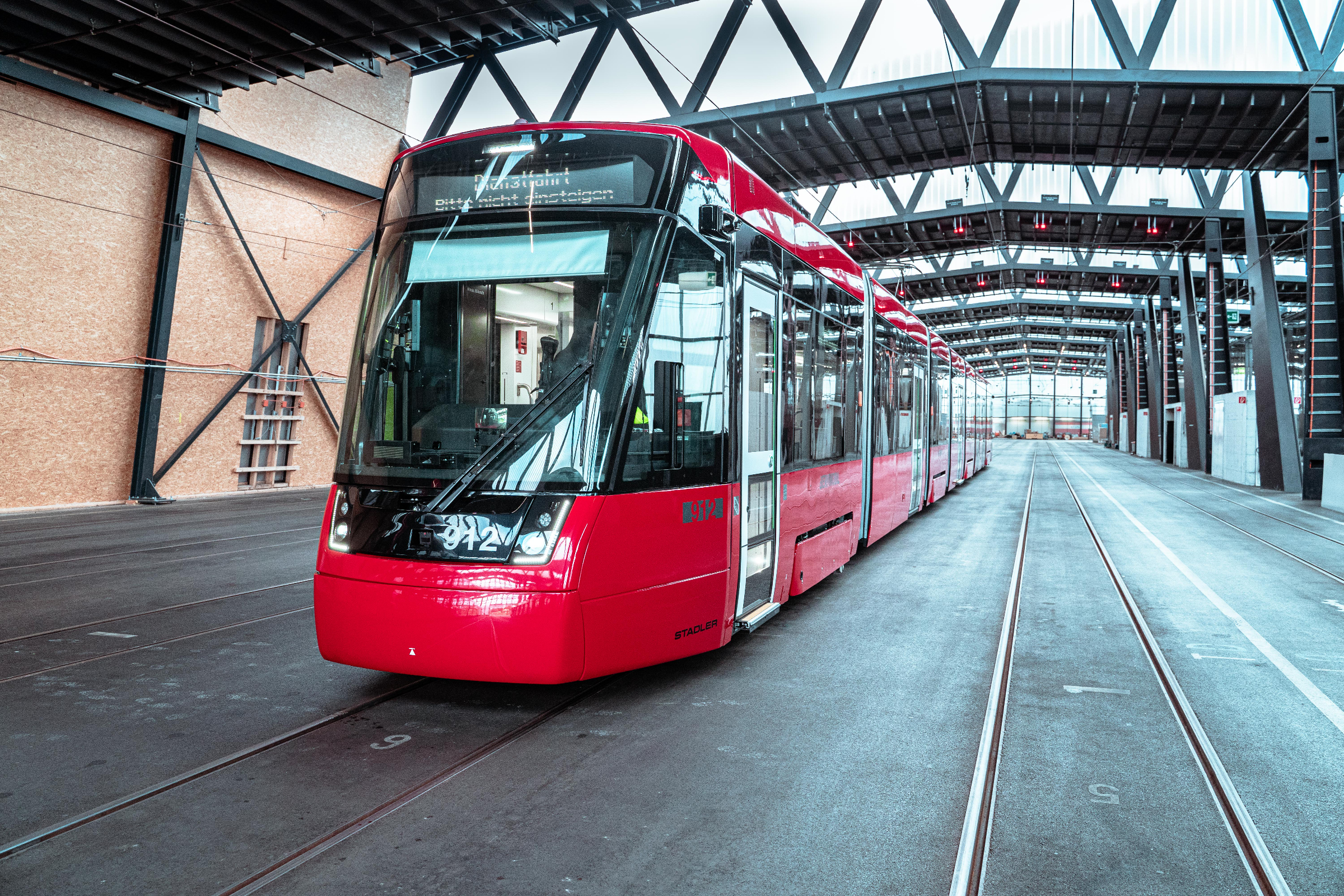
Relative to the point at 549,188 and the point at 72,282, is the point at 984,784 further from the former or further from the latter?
the point at 72,282

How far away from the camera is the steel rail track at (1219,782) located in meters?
3.17

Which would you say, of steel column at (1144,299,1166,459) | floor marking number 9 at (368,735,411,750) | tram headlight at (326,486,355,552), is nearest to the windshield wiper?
tram headlight at (326,486,355,552)

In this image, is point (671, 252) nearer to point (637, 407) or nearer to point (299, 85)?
point (637, 407)

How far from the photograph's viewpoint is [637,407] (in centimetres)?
473

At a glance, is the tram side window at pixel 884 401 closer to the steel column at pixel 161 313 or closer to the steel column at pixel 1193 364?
the steel column at pixel 161 313

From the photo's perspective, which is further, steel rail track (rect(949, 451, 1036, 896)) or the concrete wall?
the concrete wall

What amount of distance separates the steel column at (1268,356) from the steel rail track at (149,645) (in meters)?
23.5

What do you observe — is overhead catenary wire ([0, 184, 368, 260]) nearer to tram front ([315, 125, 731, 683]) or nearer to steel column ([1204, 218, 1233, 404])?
tram front ([315, 125, 731, 683])

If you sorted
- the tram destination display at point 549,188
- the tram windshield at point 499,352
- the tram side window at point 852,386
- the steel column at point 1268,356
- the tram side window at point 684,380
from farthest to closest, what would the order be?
1. the steel column at point 1268,356
2. the tram side window at point 852,386
3. the tram destination display at point 549,188
4. the tram side window at point 684,380
5. the tram windshield at point 499,352

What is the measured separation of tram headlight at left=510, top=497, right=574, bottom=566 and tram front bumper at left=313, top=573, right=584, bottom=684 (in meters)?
0.17

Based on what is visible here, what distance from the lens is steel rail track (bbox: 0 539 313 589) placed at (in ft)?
28.3

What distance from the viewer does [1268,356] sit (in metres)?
22.3

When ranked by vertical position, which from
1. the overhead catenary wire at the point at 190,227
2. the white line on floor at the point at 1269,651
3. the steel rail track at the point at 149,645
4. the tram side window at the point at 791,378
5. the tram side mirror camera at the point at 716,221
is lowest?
the steel rail track at the point at 149,645

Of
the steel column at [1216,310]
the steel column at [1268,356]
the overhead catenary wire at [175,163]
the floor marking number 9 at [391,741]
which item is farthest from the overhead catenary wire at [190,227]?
the steel column at [1216,310]
